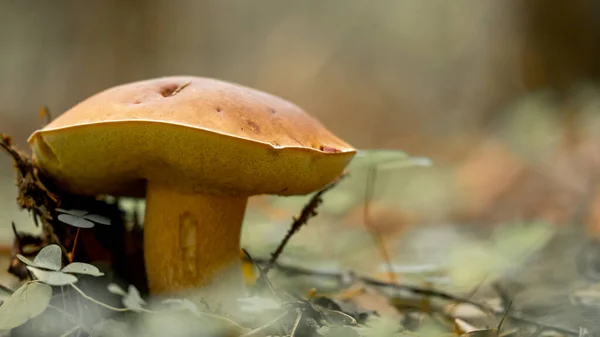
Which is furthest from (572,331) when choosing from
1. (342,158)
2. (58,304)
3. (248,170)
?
(58,304)

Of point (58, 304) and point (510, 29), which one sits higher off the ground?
point (510, 29)

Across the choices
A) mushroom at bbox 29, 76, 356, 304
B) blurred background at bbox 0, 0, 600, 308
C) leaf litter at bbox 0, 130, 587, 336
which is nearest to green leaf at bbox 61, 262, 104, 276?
leaf litter at bbox 0, 130, 587, 336

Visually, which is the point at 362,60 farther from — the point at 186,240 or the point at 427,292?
the point at 186,240

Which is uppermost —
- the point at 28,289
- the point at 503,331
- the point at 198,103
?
the point at 198,103

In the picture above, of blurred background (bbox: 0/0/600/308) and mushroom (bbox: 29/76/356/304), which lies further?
blurred background (bbox: 0/0/600/308)

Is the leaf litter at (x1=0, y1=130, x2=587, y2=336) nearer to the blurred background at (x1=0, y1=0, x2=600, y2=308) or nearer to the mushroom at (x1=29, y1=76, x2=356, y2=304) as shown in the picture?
the mushroom at (x1=29, y1=76, x2=356, y2=304)

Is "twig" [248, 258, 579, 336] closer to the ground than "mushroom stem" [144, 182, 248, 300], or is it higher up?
closer to the ground

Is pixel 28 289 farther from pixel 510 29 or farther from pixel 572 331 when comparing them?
pixel 510 29
